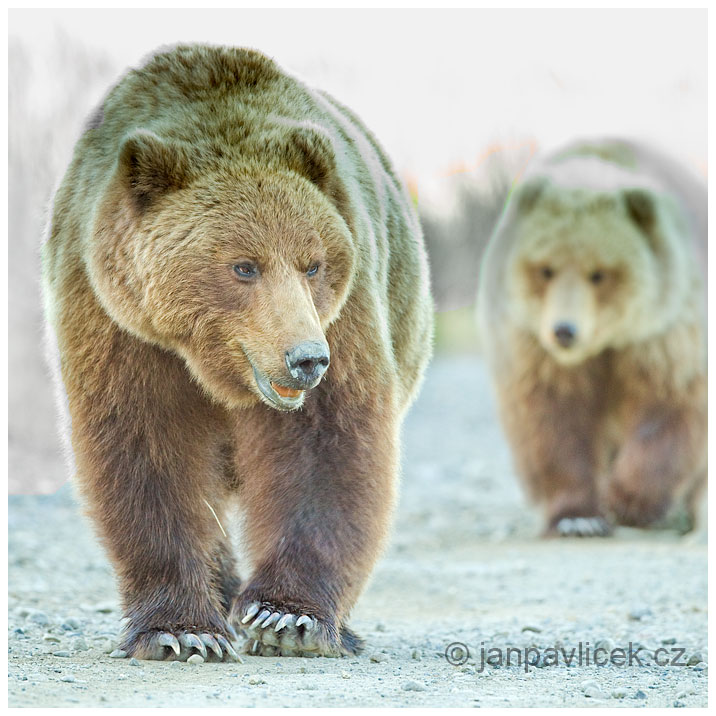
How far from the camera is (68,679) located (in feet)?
14.1

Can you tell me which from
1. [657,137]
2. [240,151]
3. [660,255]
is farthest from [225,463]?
[657,137]

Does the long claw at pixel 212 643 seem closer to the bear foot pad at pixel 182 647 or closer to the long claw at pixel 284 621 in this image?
the bear foot pad at pixel 182 647

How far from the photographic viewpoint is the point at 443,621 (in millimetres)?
6562

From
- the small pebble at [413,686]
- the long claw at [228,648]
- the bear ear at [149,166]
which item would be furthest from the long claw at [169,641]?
the bear ear at [149,166]

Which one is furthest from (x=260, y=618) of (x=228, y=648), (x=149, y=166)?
(x=149, y=166)

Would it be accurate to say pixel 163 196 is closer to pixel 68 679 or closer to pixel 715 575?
pixel 68 679

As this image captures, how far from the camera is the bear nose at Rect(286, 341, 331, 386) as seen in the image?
4.15 meters

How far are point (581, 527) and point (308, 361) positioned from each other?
241 inches

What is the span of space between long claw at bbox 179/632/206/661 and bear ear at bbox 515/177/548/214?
6.23 meters

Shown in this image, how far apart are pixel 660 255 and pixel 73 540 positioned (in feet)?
16.7

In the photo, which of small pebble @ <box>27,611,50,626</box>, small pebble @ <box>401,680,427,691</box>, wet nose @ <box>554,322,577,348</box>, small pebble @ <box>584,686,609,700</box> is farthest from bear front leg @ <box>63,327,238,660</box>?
wet nose @ <box>554,322,577,348</box>

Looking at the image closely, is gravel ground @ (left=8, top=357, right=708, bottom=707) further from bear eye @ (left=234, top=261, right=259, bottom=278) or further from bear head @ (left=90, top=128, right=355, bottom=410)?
bear eye @ (left=234, top=261, right=259, bottom=278)

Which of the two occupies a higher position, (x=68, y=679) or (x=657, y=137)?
(x=657, y=137)

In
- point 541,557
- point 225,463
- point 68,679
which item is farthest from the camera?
point 541,557
